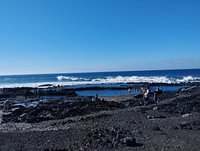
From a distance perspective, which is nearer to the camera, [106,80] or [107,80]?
[107,80]

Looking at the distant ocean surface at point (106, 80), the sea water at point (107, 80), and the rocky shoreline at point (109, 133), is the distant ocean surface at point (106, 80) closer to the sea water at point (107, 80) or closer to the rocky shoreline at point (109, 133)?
the sea water at point (107, 80)

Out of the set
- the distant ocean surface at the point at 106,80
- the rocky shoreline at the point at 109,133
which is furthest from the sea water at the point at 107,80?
the rocky shoreline at the point at 109,133

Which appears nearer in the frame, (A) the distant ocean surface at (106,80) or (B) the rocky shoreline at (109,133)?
(B) the rocky shoreline at (109,133)

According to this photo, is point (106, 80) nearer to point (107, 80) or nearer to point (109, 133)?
point (107, 80)

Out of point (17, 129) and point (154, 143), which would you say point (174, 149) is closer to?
point (154, 143)

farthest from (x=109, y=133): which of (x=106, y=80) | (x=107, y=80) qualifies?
(x=106, y=80)

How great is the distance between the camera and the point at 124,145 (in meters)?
13.0

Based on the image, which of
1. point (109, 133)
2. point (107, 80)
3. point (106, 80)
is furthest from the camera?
point (106, 80)

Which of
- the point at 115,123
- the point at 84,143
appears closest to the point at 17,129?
the point at 115,123

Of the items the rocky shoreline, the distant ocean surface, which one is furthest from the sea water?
the rocky shoreline

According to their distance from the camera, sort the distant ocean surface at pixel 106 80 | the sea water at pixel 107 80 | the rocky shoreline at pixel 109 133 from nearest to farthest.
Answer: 1. the rocky shoreline at pixel 109 133
2. the sea water at pixel 107 80
3. the distant ocean surface at pixel 106 80

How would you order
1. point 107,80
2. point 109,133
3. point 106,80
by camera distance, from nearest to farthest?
point 109,133 < point 107,80 < point 106,80

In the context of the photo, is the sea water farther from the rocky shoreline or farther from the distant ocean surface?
the rocky shoreline

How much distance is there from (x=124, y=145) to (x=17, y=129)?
8.38 meters
